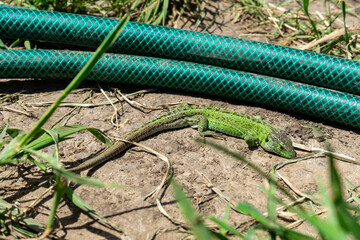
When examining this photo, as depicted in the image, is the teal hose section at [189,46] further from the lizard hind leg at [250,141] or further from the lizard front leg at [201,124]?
the lizard hind leg at [250,141]

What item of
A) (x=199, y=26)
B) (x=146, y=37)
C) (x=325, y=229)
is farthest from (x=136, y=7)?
(x=325, y=229)

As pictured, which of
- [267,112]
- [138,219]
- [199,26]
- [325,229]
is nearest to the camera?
[325,229]

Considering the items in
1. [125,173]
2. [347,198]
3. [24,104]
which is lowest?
[347,198]

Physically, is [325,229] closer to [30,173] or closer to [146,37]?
[30,173]

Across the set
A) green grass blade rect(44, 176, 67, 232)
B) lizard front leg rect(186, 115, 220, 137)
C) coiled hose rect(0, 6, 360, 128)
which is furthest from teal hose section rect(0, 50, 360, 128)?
green grass blade rect(44, 176, 67, 232)

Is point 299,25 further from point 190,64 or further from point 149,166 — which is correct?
point 149,166

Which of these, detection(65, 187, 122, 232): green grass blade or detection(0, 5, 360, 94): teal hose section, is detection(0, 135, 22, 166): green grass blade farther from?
detection(0, 5, 360, 94): teal hose section

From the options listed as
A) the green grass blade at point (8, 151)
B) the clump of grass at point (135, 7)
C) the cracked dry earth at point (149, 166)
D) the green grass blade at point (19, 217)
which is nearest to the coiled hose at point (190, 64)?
the cracked dry earth at point (149, 166)
